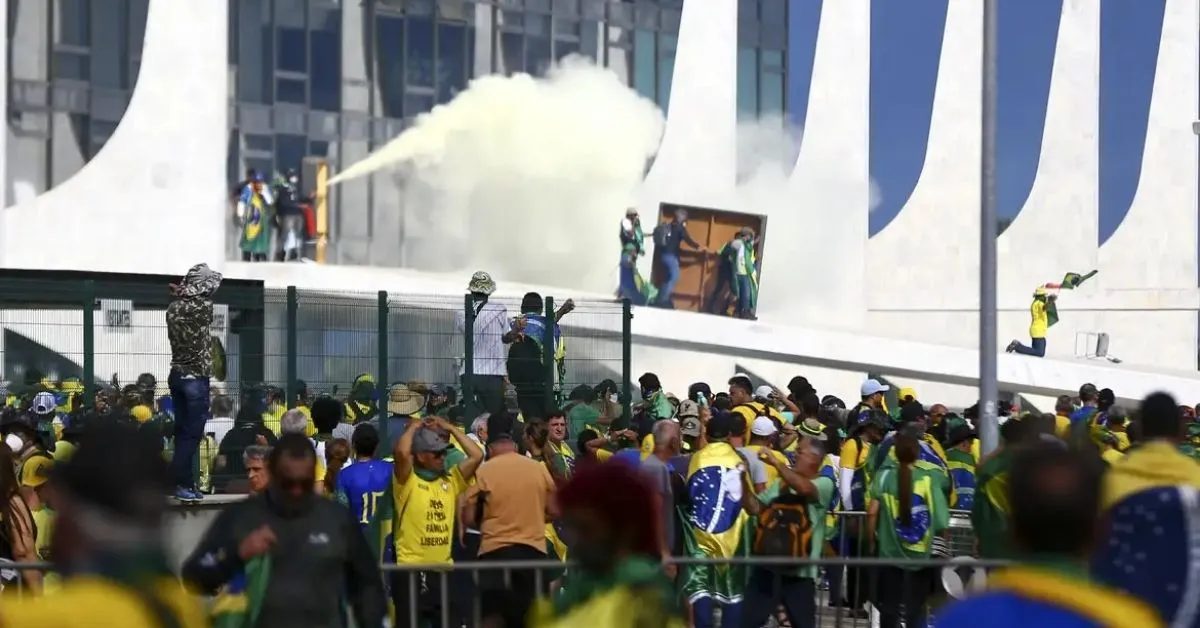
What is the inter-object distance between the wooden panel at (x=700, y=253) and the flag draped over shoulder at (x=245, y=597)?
27812 millimetres

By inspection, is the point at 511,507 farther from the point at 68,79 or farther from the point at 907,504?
the point at 68,79

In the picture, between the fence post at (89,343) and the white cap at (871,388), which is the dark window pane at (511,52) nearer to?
the white cap at (871,388)

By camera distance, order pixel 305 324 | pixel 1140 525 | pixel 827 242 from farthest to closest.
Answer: pixel 827 242 < pixel 305 324 < pixel 1140 525

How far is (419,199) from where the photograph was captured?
41.0 m

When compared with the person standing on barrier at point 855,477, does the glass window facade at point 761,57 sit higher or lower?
higher

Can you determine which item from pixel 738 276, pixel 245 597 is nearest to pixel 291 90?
pixel 738 276

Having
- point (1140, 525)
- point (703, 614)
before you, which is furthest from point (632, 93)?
point (1140, 525)

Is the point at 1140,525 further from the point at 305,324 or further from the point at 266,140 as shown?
the point at 266,140

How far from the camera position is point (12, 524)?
9203 millimetres

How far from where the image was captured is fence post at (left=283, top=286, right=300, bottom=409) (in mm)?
14742

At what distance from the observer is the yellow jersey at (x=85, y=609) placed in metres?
3.45

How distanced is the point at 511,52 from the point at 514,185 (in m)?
2.95

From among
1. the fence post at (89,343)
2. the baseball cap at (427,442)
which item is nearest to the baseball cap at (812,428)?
the baseball cap at (427,442)

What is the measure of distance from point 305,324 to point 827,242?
96.7ft
